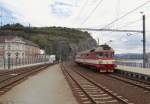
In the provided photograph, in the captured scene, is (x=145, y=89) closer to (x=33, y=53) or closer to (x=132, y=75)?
(x=132, y=75)

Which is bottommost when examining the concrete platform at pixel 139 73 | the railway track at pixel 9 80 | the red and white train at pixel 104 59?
the railway track at pixel 9 80

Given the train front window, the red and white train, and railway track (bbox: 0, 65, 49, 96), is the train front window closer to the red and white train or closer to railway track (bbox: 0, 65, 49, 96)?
the red and white train

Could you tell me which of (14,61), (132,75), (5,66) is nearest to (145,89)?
(132,75)

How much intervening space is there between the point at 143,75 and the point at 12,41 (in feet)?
328

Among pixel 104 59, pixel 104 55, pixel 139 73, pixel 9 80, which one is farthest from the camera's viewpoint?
pixel 104 55

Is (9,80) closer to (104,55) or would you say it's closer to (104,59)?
(104,59)

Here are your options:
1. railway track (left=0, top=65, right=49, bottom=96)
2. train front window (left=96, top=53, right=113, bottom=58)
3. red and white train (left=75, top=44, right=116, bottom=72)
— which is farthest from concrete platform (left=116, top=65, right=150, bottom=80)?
railway track (left=0, top=65, right=49, bottom=96)

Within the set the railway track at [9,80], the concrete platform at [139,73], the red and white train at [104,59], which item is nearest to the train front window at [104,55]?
the red and white train at [104,59]

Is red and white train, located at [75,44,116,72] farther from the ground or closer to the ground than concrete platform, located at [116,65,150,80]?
→ farther from the ground

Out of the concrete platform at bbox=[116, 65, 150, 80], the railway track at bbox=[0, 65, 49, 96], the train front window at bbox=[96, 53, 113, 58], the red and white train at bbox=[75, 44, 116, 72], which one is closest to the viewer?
the railway track at bbox=[0, 65, 49, 96]

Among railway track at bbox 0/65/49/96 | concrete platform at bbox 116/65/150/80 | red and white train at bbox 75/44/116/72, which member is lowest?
railway track at bbox 0/65/49/96

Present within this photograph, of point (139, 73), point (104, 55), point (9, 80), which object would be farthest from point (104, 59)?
point (9, 80)

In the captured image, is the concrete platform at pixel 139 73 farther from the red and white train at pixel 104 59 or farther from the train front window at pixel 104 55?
the train front window at pixel 104 55

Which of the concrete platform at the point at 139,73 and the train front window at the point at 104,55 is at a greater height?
the train front window at the point at 104,55
